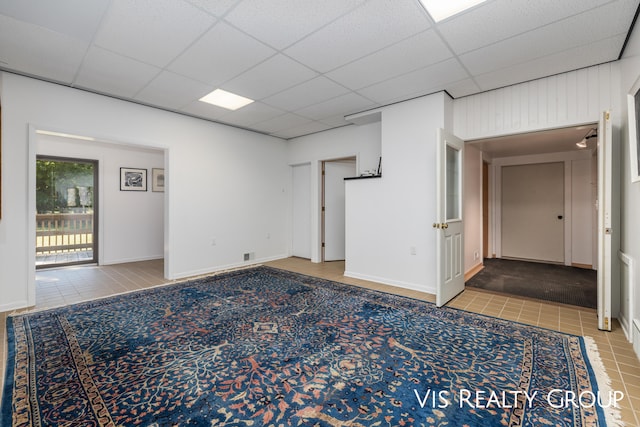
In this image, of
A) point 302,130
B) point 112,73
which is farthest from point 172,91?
point 302,130

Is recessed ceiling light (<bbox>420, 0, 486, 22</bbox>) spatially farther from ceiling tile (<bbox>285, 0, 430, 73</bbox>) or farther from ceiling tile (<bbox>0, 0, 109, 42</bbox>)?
ceiling tile (<bbox>0, 0, 109, 42</bbox>)

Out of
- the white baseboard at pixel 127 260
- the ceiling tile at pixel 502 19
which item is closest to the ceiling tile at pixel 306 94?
the ceiling tile at pixel 502 19

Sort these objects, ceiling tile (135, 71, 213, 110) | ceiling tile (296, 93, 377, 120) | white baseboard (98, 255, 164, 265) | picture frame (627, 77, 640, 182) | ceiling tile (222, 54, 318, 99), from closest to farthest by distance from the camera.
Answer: picture frame (627, 77, 640, 182), ceiling tile (222, 54, 318, 99), ceiling tile (135, 71, 213, 110), ceiling tile (296, 93, 377, 120), white baseboard (98, 255, 164, 265)

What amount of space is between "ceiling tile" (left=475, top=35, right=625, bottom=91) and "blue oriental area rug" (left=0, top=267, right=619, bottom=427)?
2.64 m

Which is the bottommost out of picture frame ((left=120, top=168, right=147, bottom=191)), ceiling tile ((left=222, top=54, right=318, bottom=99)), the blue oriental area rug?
the blue oriental area rug

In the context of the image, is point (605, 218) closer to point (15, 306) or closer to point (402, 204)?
point (402, 204)

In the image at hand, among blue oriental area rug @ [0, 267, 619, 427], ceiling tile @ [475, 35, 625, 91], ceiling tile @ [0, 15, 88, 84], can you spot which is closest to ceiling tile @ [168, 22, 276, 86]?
ceiling tile @ [0, 15, 88, 84]

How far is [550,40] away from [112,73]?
14.5ft

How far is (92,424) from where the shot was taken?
151cm

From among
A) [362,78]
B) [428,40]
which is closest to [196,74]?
[362,78]

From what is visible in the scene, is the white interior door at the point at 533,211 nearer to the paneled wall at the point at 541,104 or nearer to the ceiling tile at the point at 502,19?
the paneled wall at the point at 541,104

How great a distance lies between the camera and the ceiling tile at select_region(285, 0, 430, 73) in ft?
7.25

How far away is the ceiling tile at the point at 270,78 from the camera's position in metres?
3.06

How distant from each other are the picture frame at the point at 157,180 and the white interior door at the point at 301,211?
10.1ft
